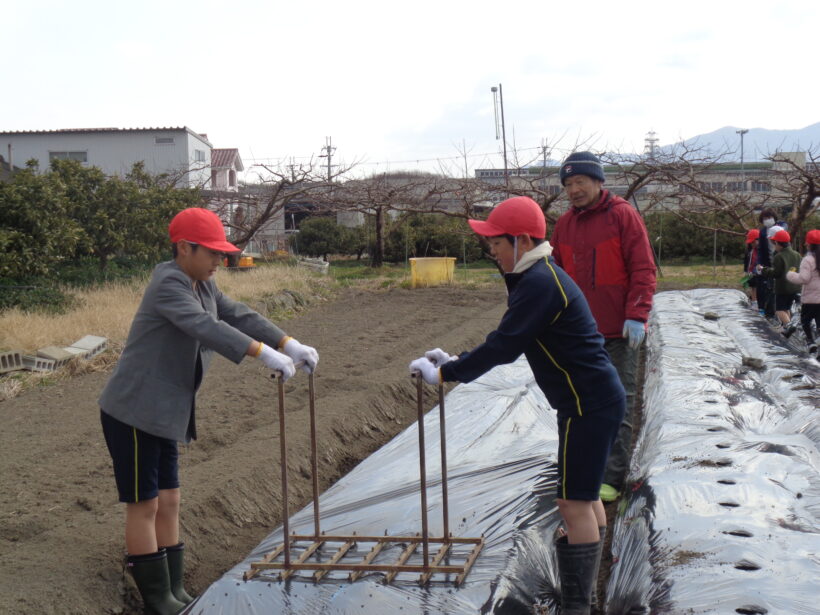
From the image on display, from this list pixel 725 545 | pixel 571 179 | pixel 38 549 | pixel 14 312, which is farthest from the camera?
pixel 14 312

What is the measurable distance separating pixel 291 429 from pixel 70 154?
28762 millimetres

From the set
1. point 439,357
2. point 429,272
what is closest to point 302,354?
point 439,357

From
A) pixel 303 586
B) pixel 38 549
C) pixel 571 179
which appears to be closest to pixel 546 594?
pixel 303 586

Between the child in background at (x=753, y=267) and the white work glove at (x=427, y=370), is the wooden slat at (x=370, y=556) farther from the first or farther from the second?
the child in background at (x=753, y=267)

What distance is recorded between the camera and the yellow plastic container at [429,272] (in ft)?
58.1

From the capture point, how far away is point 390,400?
6973 millimetres

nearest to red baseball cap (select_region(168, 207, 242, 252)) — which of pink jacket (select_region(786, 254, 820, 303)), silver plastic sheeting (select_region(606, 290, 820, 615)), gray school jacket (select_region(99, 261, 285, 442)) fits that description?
gray school jacket (select_region(99, 261, 285, 442))

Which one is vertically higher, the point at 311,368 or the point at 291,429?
the point at 311,368

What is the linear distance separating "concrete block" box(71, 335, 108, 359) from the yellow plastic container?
388 inches

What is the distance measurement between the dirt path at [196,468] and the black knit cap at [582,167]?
2.55 m

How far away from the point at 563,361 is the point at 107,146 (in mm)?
31622

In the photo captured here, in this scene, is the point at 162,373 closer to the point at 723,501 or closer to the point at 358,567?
the point at 358,567

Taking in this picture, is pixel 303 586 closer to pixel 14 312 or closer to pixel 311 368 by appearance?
pixel 311 368

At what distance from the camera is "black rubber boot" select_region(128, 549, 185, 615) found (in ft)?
9.90
